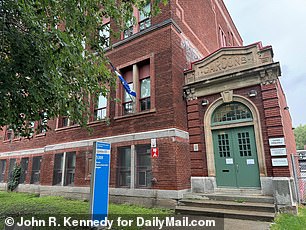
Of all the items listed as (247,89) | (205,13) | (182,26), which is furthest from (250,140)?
(205,13)

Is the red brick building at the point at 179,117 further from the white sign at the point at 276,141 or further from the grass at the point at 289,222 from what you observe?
the grass at the point at 289,222

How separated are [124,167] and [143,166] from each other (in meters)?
1.13

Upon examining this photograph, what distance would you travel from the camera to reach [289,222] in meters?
5.90

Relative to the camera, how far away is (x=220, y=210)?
696cm

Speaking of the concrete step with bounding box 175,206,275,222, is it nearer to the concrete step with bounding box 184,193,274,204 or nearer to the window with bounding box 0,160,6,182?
the concrete step with bounding box 184,193,274,204

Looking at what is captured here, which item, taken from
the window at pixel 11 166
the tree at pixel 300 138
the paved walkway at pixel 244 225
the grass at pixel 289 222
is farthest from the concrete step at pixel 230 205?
the tree at pixel 300 138

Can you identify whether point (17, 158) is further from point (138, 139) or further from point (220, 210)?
point (220, 210)

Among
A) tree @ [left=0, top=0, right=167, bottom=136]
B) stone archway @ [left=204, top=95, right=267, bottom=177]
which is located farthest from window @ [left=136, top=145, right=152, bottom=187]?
tree @ [left=0, top=0, right=167, bottom=136]

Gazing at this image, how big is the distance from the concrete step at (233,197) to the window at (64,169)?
24.3 feet

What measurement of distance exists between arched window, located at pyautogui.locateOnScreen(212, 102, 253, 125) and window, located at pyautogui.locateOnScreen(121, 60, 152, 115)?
3223 mm

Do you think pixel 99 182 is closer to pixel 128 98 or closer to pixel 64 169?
pixel 128 98

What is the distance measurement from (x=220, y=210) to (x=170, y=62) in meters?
6.37

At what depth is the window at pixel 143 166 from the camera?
365 inches

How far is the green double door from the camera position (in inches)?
318
